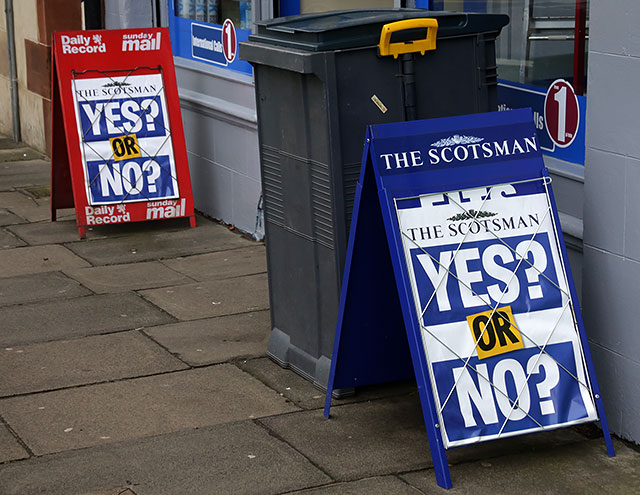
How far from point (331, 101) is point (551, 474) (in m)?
1.79

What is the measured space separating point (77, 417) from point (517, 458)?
196 cm

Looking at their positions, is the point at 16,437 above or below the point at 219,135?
below

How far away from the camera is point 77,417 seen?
16.2 ft

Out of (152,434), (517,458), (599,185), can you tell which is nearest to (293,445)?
(152,434)

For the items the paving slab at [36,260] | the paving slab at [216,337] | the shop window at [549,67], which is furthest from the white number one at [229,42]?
the shop window at [549,67]

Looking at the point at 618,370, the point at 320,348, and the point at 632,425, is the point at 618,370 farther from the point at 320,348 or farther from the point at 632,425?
the point at 320,348

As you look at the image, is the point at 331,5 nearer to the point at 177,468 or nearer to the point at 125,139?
the point at 125,139

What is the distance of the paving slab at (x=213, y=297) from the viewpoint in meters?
6.46

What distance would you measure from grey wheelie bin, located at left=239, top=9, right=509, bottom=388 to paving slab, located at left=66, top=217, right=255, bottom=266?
2.54 metres

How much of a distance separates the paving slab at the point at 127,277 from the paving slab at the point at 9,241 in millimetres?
896

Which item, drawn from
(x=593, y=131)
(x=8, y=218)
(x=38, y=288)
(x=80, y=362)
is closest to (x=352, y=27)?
(x=593, y=131)

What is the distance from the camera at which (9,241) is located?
8133mm

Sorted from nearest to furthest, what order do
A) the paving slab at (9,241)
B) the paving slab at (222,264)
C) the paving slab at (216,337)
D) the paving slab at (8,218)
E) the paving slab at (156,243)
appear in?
the paving slab at (216,337), the paving slab at (222,264), the paving slab at (156,243), the paving slab at (9,241), the paving slab at (8,218)

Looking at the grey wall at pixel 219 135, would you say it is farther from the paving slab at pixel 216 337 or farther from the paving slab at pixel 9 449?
the paving slab at pixel 9 449
